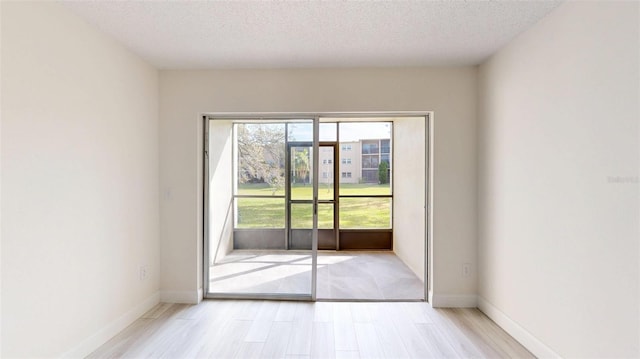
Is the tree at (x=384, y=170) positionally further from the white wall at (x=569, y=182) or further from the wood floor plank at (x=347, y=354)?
the wood floor plank at (x=347, y=354)

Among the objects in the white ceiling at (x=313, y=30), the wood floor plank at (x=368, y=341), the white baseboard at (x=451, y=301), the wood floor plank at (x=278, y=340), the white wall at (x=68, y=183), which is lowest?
the wood floor plank at (x=368, y=341)

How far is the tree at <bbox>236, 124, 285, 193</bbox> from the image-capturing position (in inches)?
135

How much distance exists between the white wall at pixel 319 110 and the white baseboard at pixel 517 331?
0.74 feet

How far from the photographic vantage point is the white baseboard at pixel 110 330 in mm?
2277

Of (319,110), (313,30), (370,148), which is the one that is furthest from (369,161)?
(313,30)

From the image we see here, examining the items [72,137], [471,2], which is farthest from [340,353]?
[471,2]

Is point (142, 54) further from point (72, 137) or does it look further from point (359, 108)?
point (359, 108)

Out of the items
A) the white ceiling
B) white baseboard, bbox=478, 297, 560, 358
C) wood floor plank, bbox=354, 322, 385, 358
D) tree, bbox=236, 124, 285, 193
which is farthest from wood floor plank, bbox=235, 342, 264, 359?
the white ceiling

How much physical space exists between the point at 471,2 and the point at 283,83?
6.21 ft

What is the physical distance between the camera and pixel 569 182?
2045mm

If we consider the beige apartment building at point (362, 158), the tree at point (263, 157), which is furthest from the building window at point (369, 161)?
the tree at point (263, 157)

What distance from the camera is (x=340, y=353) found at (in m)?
2.37

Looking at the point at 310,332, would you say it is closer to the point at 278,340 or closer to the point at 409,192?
the point at 278,340

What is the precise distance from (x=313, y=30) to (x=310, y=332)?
255 cm
